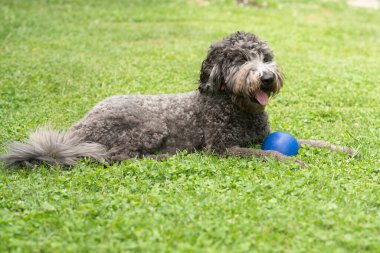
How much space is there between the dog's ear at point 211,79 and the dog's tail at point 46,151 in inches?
61.4

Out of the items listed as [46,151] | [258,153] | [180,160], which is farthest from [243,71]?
[46,151]

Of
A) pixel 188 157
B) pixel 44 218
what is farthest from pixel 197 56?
pixel 44 218

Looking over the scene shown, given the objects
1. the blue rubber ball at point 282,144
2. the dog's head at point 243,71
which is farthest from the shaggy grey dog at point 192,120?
the blue rubber ball at point 282,144

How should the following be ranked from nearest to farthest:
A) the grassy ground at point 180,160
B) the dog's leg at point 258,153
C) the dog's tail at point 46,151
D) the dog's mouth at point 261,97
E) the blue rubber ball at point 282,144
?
the grassy ground at point 180,160 < the dog's leg at point 258,153 < the dog's tail at point 46,151 < the dog's mouth at point 261,97 < the blue rubber ball at point 282,144

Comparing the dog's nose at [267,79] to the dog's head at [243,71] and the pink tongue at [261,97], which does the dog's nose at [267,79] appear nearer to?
the dog's head at [243,71]

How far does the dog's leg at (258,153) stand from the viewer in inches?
256

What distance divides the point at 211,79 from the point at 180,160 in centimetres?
108

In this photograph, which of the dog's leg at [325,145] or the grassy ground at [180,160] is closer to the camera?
the grassy ground at [180,160]

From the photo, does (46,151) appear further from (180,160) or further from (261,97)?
(261,97)

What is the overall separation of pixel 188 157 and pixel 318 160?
1523mm

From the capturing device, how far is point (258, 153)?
6.68 m

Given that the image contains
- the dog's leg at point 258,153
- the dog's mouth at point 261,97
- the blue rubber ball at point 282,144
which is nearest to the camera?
the dog's leg at point 258,153

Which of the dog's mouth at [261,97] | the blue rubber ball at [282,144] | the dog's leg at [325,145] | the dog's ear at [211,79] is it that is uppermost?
the dog's ear at [211,79]

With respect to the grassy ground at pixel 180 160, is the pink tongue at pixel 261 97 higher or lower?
higher
